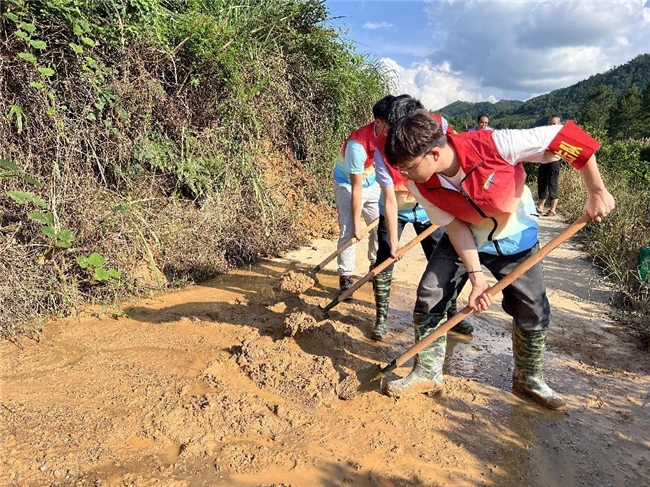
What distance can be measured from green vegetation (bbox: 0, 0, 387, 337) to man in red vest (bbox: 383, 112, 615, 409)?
98.7 inches

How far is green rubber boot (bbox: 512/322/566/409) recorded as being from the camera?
8.23 feet

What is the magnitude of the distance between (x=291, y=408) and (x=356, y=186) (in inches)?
68.9

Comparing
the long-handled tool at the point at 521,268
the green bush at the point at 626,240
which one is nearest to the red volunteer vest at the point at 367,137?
the long-handled tool at the point at 521,268

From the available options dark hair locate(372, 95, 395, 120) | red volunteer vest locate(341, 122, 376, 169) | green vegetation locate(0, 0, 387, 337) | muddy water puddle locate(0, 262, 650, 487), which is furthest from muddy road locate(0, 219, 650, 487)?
dark hair locate(372, 95, 395, 120)

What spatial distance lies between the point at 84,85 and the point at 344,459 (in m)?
3.72

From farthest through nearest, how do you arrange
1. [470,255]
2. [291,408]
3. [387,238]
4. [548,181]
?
[548,181] < [387,238] < [291,408] < [470,255]

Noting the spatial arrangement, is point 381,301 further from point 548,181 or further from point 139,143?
point 548,181

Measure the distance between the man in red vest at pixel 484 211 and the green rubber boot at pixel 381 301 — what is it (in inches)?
30.5

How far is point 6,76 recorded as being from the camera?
3498mm

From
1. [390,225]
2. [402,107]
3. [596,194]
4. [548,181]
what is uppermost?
[402,107]

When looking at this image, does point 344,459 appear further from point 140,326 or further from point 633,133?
point 633,133

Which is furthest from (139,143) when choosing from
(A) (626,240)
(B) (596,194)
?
(A) (626,240)

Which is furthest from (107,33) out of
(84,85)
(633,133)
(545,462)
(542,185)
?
(633,133)

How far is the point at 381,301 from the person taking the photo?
3439 mm
